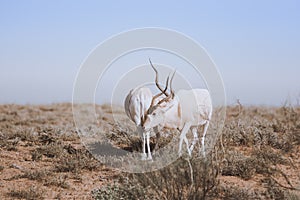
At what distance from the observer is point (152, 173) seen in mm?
5422

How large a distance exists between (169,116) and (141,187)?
7.70 ft

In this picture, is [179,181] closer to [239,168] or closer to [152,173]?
[152,173]

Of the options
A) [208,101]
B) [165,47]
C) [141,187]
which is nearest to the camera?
[141,187]

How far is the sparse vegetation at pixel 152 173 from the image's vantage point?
17.6ft

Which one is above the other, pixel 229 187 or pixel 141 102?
Result: pixel 141 102

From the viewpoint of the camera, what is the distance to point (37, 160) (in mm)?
8656

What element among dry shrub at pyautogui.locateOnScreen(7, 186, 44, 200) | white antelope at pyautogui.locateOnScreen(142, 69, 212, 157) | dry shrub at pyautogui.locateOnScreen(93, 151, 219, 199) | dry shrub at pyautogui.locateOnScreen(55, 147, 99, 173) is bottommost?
dry shrub at pyautogui.locateOnScreen(7, 186, 44, 200)

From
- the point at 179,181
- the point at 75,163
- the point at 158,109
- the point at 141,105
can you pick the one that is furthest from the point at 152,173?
the point at 75,163

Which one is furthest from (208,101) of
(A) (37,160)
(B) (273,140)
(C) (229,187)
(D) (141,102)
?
(A) (37,160)

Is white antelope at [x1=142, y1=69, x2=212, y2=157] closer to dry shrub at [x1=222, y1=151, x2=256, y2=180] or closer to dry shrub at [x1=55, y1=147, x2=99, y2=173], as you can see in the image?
dry shrub at [x1=222, y1=151, x2=256, y2=180]

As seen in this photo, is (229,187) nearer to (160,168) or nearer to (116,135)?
(160,168)

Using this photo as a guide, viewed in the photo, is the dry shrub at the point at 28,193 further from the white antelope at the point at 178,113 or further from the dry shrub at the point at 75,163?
A: the white antelope at the point at 178,113

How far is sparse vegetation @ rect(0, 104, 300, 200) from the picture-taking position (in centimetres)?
535

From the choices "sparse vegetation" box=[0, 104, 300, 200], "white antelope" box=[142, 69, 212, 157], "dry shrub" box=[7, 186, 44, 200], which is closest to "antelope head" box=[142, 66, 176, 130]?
"white antelope" box=[142, 69, 212, 157]
